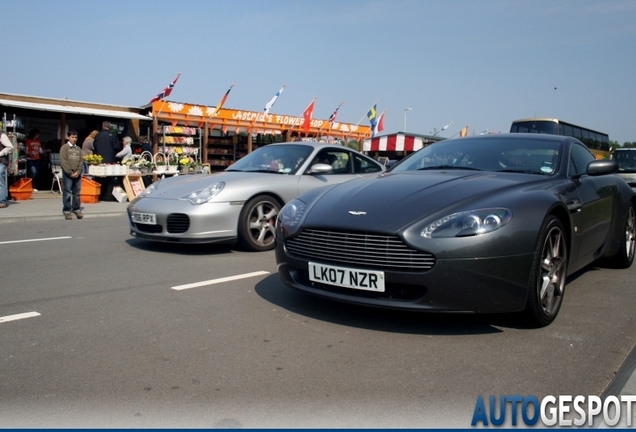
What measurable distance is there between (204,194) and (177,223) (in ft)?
1.51

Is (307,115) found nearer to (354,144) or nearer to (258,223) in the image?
(354,144)

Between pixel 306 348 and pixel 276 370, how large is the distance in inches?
15.7

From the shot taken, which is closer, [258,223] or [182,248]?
[258,223]

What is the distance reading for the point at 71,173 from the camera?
36.7 feet

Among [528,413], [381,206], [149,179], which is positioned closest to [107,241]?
[381,206]

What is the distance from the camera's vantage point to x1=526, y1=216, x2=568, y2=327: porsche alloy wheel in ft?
13.2

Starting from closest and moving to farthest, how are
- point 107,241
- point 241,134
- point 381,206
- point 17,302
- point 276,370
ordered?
point 276,370
point 381,206
point 17,302
point 107,241
point 241,134

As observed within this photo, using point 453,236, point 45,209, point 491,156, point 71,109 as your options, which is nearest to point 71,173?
point 45,209

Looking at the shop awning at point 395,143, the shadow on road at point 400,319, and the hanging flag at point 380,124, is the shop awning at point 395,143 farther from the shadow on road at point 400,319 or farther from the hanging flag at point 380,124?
the shadow on road at point 400,319

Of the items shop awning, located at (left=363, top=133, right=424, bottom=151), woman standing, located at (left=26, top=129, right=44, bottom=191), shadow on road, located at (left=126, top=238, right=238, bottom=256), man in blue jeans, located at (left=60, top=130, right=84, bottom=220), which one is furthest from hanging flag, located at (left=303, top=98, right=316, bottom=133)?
shadow on road, located at (left=126, top=238, right=238, bottom=256)

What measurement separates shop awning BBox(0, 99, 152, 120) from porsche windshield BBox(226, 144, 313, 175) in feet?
33.1

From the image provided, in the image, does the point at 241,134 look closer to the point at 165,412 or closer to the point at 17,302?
the point at 17,302

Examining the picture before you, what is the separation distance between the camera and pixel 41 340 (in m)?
3.88

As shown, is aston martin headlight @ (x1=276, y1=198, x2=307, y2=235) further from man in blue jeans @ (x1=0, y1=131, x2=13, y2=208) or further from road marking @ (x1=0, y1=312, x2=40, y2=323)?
man in blue jeans @ (x1=0, y1=131, x2=13, y2=208)
